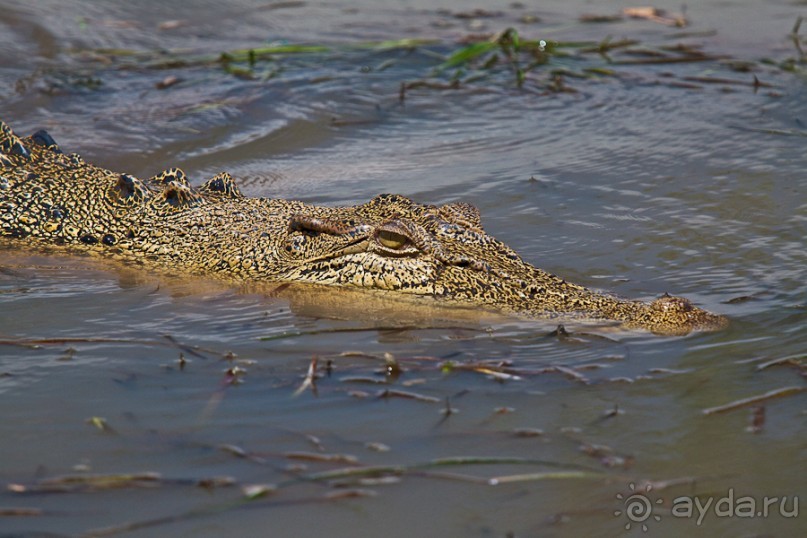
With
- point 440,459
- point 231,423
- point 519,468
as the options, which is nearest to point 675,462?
point 519,468

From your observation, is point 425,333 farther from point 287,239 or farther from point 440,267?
point 287,239

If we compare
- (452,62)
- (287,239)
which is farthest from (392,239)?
(452,62)

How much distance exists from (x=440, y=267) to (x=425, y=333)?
53 centimetres

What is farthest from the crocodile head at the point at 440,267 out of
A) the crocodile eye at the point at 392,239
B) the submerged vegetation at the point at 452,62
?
the submerged vegetation at the point at 452,62

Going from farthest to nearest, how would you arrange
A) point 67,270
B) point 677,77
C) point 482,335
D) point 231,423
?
point 677,77 < point 67,270 < point 482,335 < point 231,423

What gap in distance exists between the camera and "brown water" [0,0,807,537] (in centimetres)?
364

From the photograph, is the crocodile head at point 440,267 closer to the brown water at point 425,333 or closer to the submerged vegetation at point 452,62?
the brown water at point 425,333

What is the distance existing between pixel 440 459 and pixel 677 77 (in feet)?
25.2

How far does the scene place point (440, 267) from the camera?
557 cm

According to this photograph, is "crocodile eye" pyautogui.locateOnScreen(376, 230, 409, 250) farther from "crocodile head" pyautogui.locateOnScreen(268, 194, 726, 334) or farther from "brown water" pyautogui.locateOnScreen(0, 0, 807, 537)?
"brown water" pyautogui.locateOnScreen(0, 0, 807, 537)

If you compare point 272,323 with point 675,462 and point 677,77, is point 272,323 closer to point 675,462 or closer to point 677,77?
point 675,462

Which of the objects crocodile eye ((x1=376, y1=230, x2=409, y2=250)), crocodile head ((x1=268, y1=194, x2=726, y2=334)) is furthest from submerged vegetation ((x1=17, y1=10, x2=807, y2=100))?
crocodile eye ((x1=376, y1=230, x2=409, y2=250))

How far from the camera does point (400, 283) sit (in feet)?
18.3

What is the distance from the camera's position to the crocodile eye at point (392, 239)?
5.55m
